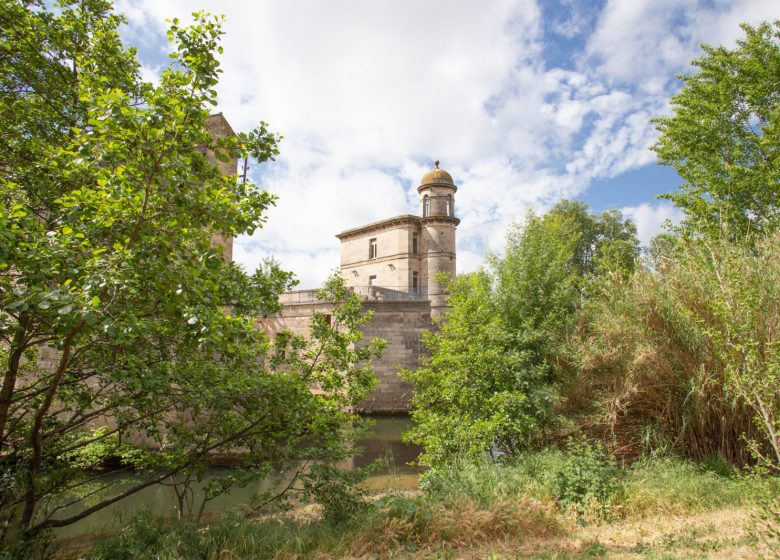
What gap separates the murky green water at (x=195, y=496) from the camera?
7.54 meters

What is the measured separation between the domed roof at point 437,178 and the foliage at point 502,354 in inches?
753

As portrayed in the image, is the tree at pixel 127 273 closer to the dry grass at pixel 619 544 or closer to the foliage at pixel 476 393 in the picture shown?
the dry grass at pixel 619 544

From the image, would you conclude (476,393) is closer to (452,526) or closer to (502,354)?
(502,354)

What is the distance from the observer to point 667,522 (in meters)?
5.33

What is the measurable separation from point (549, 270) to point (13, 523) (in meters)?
10.2

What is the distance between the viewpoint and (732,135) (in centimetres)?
1130

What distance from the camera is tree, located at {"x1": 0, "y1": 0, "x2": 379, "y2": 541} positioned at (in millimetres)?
3219

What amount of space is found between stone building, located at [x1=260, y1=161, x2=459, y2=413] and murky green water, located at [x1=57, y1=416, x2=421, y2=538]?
5646mm

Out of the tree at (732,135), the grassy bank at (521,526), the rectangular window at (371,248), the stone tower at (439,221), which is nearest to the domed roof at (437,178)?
the stone tower at (439,221)

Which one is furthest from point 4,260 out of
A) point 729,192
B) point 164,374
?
point 729,192

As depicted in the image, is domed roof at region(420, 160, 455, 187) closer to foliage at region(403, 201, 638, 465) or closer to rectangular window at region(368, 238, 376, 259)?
rectangular window at region(368, 238, 376, 259)

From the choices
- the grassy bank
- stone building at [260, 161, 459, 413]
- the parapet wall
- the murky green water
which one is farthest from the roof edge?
the grassy bank

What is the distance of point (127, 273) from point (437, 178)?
93.4ft

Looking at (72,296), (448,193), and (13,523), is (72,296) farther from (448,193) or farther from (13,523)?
(448,193)
